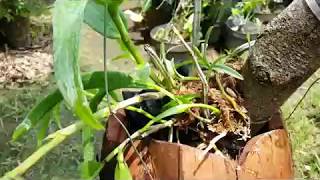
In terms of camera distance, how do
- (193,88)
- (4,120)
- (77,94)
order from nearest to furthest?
(77,94) → (193,88) → (4,120)

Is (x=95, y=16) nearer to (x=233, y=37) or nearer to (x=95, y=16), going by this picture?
(x=95, y=16)

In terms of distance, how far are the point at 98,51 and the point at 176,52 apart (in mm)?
359

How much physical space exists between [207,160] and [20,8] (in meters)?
1.46

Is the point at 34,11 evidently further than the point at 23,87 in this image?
Yes

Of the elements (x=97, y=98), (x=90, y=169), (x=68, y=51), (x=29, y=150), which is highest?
(x=68, y=51)

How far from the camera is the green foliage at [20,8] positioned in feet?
6.97

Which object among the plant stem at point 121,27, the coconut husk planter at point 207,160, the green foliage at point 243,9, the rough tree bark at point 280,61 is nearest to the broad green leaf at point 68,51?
the plant stem at point 121,27

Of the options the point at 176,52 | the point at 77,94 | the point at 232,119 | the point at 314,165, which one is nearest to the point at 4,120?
the point at 176,52

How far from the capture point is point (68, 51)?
66cm

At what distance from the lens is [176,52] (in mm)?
2172

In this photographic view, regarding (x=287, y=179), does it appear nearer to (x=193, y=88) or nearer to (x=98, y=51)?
(x=193, y=88)

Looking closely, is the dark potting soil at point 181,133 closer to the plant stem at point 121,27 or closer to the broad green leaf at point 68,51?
the plant stem at point 121,27

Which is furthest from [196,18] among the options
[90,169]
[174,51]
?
[174,51]

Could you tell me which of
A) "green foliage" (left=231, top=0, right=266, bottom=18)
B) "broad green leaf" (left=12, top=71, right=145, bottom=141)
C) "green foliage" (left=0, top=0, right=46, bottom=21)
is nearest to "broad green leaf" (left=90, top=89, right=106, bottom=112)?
"broad green leaf" (left=12, top=71, right=145, bottom=141)
